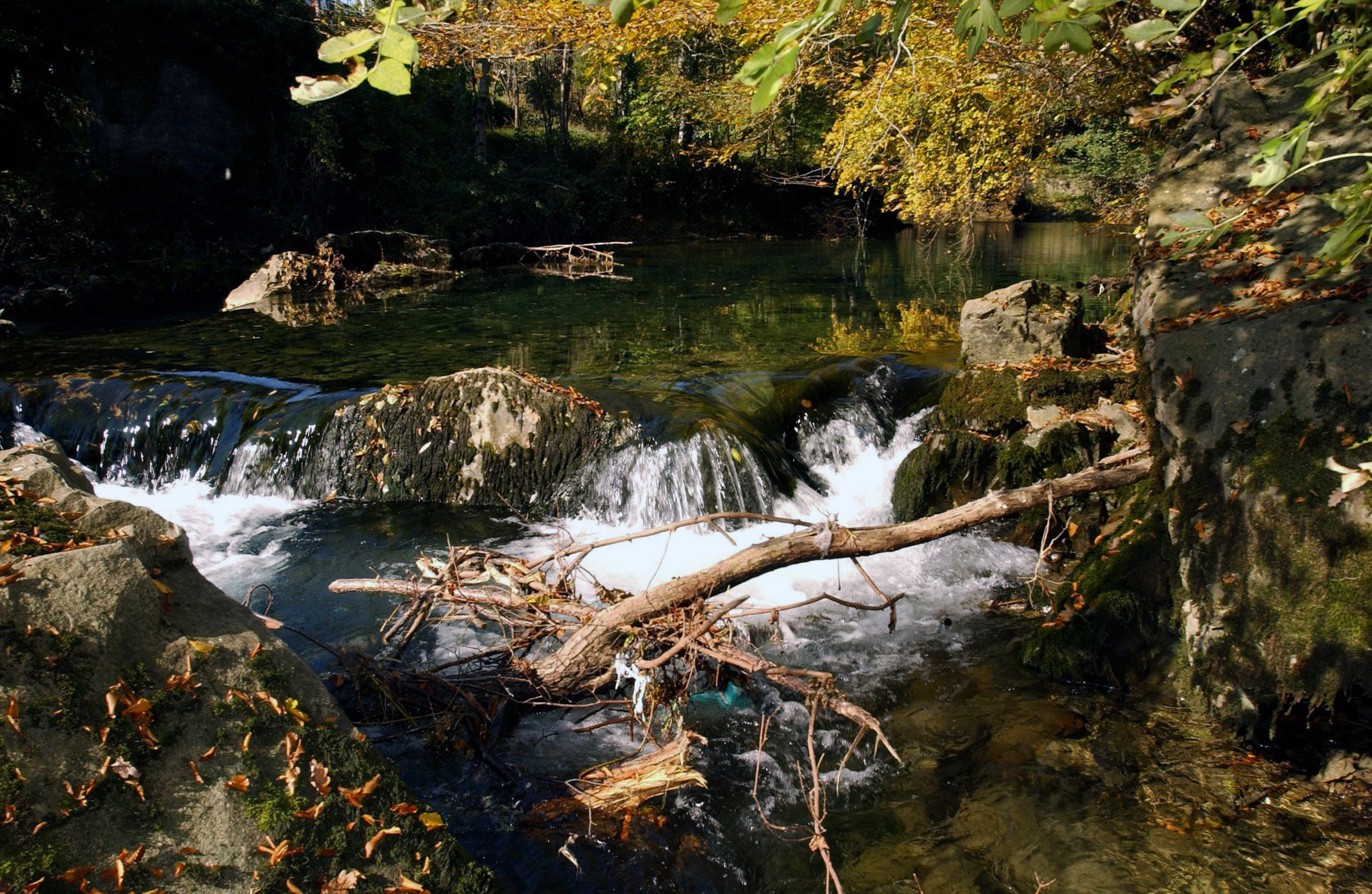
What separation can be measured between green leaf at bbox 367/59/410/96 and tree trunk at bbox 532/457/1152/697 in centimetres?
211

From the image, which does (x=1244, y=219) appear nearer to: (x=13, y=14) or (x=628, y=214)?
(x=13, y=14)

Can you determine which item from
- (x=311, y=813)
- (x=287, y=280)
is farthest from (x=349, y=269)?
(x=311, y=813)

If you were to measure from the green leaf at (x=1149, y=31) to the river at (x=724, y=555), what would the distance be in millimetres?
2255

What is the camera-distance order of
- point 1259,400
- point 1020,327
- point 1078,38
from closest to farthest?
point 1078,38, point 1259,400, point 1020,327

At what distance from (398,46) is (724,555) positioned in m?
6.01

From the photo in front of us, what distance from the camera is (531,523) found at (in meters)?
7.66

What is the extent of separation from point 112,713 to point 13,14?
21566mm

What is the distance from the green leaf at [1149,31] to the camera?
2.05 m

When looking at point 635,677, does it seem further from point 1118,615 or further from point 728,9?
point 1118,615

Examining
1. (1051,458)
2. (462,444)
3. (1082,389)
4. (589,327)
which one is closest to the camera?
(1051,458)

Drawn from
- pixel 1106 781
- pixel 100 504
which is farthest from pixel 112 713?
pixel 1106 781

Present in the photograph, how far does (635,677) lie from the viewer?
3.29 m

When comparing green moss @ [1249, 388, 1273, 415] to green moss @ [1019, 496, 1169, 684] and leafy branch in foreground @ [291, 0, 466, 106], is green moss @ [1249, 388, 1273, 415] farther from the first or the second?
leafy branch in foreground @ [291, 0, 466, 106]

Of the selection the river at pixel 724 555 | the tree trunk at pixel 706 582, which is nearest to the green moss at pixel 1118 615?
the river at pixel 724 555
